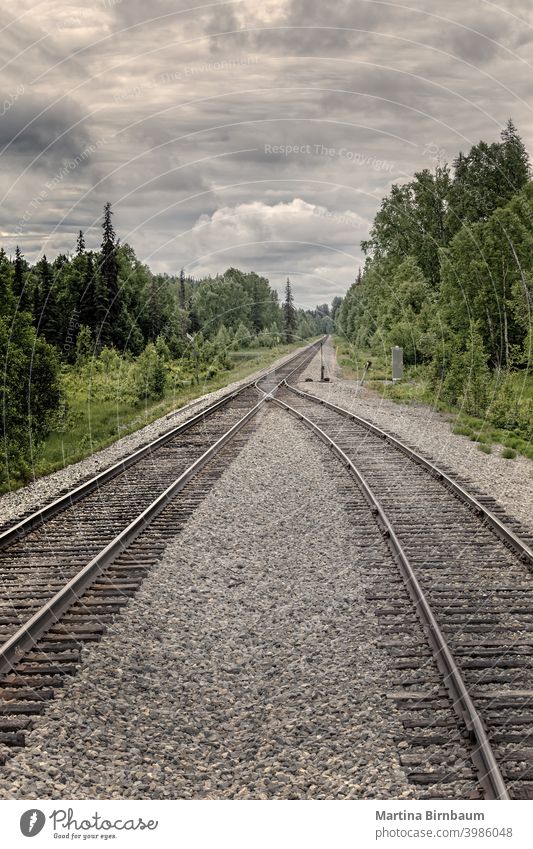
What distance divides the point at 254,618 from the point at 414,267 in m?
41.0

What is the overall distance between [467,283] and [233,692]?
26969 mm

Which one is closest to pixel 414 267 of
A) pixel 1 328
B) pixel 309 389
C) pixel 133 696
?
pixel 309 389

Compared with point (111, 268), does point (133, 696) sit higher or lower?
lower

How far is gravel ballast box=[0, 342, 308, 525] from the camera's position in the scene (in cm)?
1306

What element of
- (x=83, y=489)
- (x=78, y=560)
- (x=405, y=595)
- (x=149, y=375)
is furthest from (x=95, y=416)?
(x=405, y=595)

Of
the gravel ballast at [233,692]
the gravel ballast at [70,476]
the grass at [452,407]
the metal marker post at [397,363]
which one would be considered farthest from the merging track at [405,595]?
the metal marker post at [397,363]

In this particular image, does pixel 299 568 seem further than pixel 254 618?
Yes

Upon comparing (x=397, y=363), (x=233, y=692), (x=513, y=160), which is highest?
(x=513, y=160)

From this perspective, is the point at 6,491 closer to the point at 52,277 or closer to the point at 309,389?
the point at 309,389

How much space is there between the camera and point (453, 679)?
6.09 meters

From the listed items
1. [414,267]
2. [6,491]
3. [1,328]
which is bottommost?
[6,491]

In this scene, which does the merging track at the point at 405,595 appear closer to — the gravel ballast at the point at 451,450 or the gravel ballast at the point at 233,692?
the gravel ballast at the point at 233,692

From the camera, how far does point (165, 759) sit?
17.6 feet

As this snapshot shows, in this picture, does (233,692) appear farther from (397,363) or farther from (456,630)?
(397,363)
